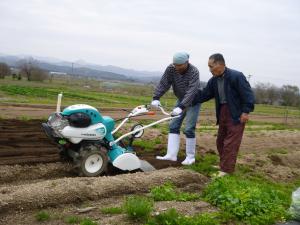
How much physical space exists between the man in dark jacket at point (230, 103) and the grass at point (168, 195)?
4.34 ft

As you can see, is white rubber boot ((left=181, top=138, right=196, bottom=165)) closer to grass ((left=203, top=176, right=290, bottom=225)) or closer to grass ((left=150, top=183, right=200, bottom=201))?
grass ((left=203, top=176, right=290, bottom=225))

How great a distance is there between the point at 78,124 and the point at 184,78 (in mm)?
2274

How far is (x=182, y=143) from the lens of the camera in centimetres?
1081

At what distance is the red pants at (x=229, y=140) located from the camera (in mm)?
7520

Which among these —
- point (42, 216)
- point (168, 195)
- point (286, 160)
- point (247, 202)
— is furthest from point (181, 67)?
point (286, 160)

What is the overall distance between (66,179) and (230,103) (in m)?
2.91

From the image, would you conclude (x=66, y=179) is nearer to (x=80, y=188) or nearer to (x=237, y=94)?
(x=80, y=188)

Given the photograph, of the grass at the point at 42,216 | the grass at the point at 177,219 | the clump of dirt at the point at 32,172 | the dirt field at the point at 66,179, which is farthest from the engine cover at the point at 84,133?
the grass at the point at 177,219

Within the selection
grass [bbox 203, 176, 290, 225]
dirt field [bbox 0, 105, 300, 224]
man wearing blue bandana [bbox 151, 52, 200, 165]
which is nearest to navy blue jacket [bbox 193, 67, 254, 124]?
man wearing blue bandana [bbox 151, 52, 200, 165]

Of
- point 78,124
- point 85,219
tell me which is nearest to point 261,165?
point 78,124

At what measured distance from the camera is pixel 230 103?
24.6 feet

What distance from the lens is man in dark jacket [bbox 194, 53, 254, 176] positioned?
24.2 ft

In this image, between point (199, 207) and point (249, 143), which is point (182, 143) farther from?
point (199, 207)

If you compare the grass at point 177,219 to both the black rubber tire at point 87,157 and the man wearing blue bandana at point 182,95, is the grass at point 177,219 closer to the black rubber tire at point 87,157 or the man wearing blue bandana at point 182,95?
the black rubber tire at point 87,157
